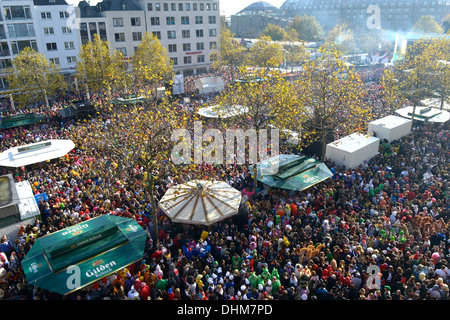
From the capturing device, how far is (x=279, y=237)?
13602 mm

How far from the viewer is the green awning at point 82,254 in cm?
1099

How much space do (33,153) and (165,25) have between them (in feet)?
132

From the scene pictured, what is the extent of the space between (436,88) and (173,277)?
3076 cm

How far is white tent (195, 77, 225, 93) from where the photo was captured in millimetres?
42219

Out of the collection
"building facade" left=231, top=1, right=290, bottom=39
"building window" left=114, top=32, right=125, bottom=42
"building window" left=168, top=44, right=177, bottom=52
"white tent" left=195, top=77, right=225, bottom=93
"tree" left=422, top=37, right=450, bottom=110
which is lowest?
"white tent" left=195, top=77, right=225, bottom=93

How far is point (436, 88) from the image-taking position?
31297 millimetres

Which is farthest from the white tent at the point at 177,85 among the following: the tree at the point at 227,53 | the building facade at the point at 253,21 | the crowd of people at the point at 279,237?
the building facade at the point at 253,21

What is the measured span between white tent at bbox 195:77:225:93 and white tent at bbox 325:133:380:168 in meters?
23.1

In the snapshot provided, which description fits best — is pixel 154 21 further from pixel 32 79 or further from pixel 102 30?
pixel 32 79

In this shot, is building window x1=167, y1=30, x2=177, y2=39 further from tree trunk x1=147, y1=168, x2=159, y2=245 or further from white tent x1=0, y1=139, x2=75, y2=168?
tree trunk x1=147, y1=168, x2=159, y2=245

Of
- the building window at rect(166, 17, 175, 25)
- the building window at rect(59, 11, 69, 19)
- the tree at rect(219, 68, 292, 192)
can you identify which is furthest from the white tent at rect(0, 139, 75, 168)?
the building window at rect(166, 17, 175, 25)

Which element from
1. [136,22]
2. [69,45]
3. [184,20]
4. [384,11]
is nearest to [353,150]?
[69,45]

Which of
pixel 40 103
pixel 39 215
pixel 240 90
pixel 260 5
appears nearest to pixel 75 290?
pixel 39 215
